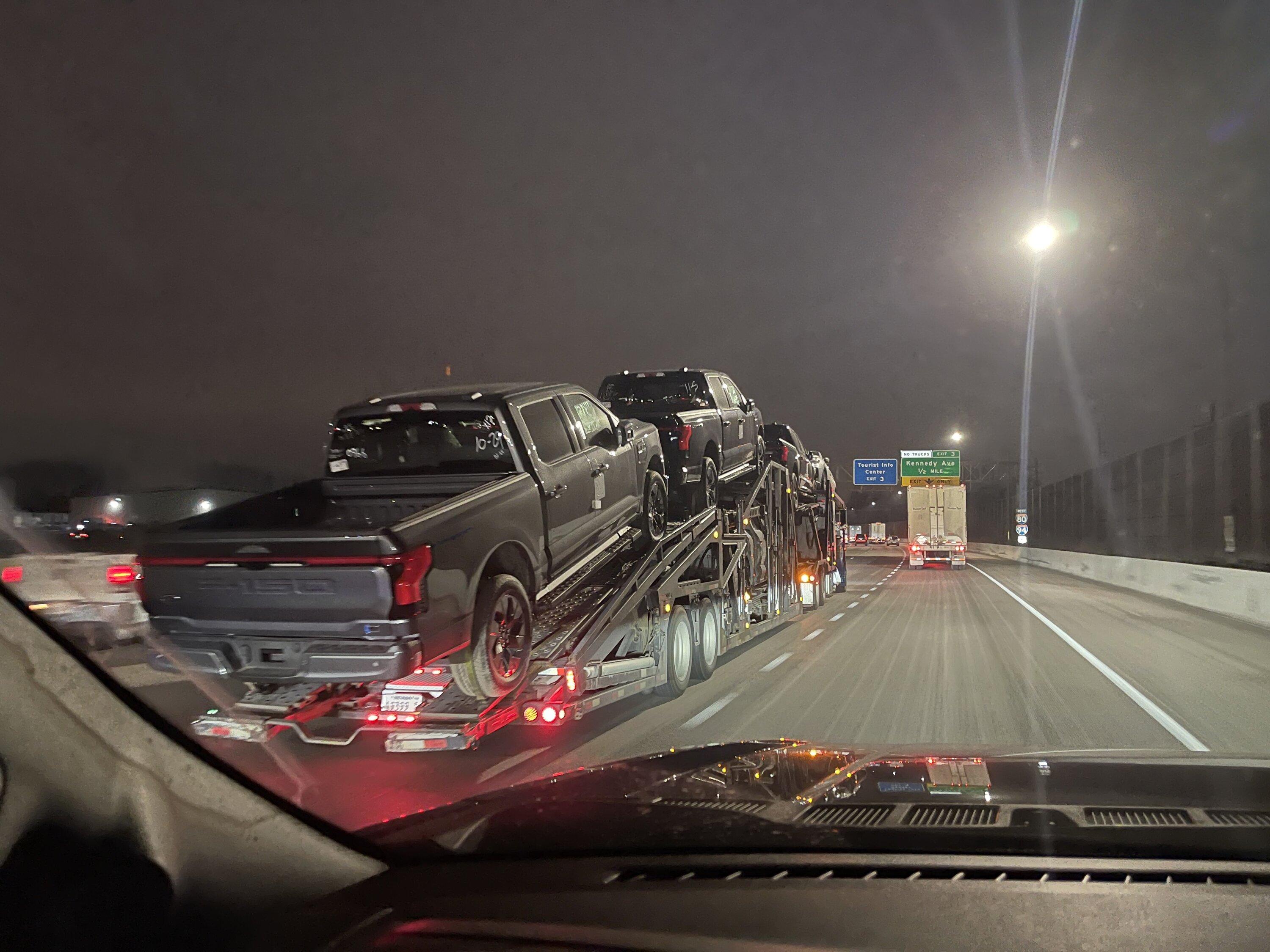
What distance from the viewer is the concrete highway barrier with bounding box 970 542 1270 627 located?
20.7m

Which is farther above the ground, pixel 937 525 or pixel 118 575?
pixel 937 525

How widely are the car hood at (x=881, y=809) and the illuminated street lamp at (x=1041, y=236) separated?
28.8 metres

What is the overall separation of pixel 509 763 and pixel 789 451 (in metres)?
10.7

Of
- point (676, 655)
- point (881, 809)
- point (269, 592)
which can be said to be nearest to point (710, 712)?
point (676, 655)

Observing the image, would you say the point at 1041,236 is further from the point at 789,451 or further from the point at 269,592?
the point at 269,592

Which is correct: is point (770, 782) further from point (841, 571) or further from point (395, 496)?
point (841, 571)

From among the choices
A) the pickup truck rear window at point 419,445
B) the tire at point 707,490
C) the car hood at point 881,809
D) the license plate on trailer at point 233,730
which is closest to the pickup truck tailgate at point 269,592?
the license plate on trailer at point 233,730

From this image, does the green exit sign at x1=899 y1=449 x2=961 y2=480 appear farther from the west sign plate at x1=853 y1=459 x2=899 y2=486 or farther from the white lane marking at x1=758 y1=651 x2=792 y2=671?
the white lane marking at x1=758 y1=651 x2=792 y2=671

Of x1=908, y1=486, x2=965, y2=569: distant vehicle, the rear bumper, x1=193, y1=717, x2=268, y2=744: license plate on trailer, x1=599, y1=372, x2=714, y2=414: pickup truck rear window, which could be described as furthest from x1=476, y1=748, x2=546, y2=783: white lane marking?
x1=908, y1=486, x2=965, y2=569: distant vehicle

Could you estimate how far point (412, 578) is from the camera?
6145 mm

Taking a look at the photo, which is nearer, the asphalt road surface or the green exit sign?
the asphalt road surface

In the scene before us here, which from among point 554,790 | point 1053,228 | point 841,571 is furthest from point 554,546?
point 1053,228

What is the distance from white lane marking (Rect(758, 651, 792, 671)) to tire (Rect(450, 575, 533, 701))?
6052 mm

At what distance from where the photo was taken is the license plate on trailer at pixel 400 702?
7.00m
